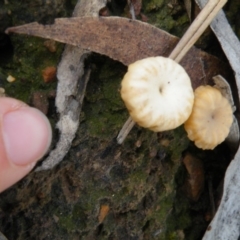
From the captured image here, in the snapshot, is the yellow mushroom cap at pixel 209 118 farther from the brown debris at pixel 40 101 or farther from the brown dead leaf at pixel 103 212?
the brown debris at pixel 40 101

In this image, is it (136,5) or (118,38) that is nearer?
(118,38)

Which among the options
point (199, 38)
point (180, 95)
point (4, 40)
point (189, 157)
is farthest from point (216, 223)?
point (4, 40)

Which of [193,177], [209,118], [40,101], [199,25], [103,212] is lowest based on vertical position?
[103,212]

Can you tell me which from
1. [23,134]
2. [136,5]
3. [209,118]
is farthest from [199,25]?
[23,134]

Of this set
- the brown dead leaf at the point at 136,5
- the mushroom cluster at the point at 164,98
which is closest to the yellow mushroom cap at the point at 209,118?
the mushroom cluster at the point at 164,98

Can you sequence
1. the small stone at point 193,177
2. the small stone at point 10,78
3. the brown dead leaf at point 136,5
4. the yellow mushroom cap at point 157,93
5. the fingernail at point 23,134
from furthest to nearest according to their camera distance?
the small stone at point 193,177 < the brown dead leaf at point 136,5 < the small stone at point 10,78 < the yellow mushroom cap at point 157,93 < the fingernail at point 23,134

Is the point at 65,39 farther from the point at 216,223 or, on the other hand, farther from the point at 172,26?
the point at 216,223

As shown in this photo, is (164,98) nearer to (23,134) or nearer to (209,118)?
(209,118)
